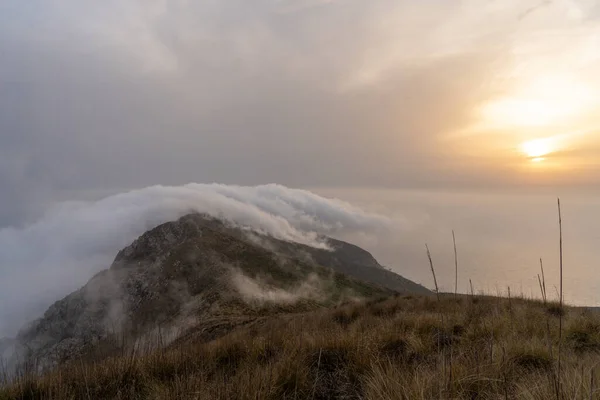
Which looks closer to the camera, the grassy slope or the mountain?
the grassy slope

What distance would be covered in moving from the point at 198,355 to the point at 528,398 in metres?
4.22

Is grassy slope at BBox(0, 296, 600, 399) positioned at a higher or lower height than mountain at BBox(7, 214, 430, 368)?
higher

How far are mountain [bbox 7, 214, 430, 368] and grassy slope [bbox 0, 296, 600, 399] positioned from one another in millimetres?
21190

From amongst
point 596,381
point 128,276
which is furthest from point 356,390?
point 128,276

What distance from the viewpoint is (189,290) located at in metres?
44.2

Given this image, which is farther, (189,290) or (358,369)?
(189,290)

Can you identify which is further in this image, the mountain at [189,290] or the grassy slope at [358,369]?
the mountain at [189,290]

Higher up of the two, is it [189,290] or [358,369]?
[358,369]

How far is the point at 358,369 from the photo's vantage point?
4.33 meters

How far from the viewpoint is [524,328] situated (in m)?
5.91

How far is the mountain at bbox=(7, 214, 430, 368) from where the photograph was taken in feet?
122

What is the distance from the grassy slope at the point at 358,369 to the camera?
314 cm

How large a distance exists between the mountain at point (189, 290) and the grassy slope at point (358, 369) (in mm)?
21190

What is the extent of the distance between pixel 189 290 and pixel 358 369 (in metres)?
43.9
